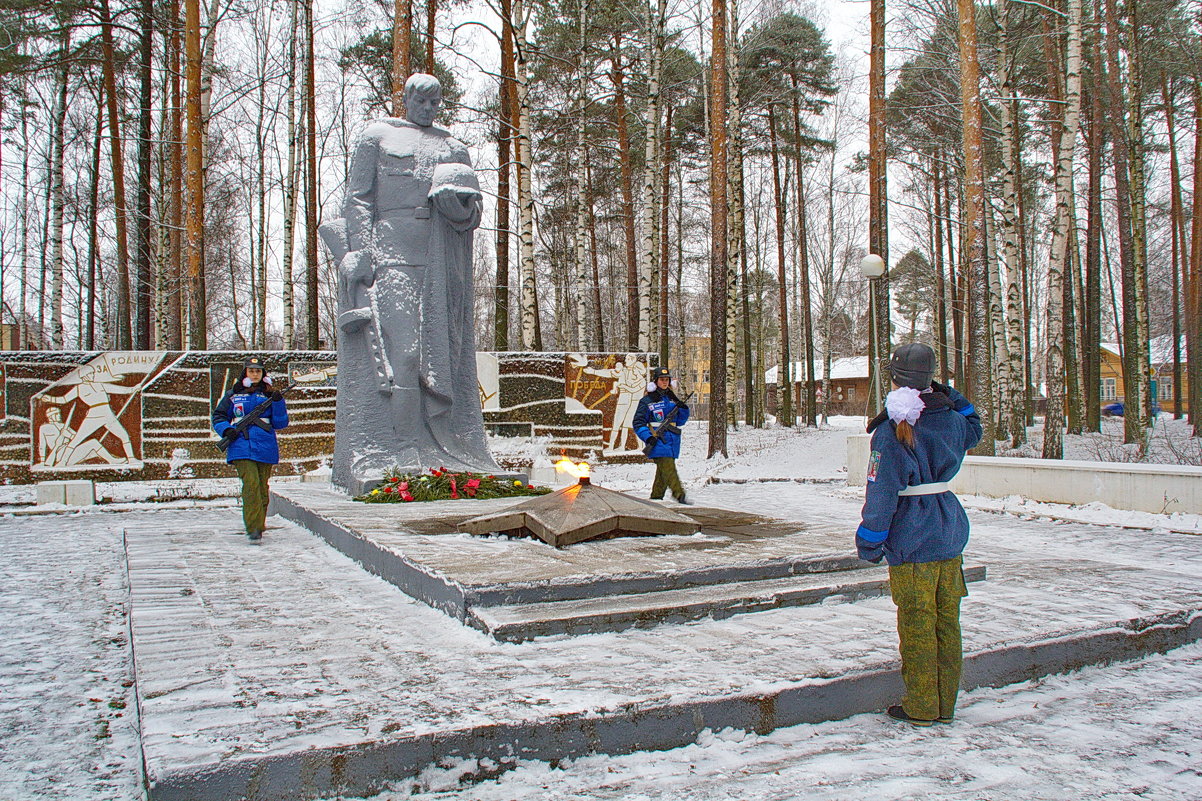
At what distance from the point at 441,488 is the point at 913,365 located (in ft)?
18.3

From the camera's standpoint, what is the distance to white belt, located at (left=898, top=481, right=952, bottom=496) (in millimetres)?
3262

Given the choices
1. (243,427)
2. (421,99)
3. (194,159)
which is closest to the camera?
(243,427)

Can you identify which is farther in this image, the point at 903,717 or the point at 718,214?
the point at 718,214

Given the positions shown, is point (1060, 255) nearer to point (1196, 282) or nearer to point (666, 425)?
point (666, 425)

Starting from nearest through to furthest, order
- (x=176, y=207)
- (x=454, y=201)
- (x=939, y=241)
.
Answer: (x=454, y=201) < (x=176, y=207) < (x=939, y=241)

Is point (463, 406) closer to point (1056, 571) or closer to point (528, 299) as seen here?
point (1056, 571)

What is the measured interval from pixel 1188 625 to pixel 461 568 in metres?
3.83

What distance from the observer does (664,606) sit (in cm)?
408

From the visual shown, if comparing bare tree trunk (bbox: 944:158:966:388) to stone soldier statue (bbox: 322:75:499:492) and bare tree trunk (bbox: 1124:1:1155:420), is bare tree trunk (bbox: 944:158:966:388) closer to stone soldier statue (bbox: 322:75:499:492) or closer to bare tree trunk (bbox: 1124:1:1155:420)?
bare tree trunk (bbox: 1124:1:1155:420)

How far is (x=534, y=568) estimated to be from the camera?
175 inches

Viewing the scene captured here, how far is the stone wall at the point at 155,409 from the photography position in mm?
12234

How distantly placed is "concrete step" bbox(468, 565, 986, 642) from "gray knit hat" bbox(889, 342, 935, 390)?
153 cm

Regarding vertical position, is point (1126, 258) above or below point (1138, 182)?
below

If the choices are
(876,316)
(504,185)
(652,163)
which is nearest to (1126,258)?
(876,316)
